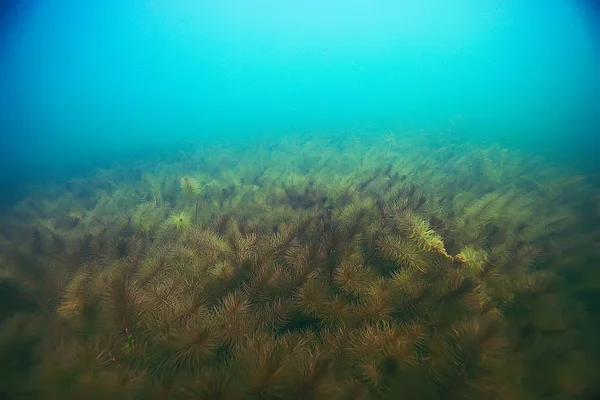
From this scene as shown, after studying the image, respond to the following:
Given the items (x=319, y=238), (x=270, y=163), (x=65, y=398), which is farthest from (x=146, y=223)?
(x=270, y=163)

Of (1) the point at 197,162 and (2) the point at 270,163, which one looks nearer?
(2) the point at 270,163

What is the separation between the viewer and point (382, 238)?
241cm

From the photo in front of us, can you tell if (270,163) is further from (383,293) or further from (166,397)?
(166,397)

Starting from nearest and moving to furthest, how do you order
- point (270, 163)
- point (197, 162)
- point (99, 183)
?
1. point (99, 183)
2. point (270, 163)
3. point (197, 162)

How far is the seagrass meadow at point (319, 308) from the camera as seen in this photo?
1.25 m

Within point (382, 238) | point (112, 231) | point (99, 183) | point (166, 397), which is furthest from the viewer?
point (99, 183)

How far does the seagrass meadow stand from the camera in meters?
1.25

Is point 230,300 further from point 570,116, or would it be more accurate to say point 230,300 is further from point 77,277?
point 570,116

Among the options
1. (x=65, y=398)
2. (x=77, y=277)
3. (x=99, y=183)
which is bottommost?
(x=99, y=183)

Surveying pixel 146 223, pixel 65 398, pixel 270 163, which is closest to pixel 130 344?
pixel 65 398

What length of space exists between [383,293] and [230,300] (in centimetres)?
87

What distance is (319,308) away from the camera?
1777mm

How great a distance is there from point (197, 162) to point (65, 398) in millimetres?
9635

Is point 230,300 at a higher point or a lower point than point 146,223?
higher
